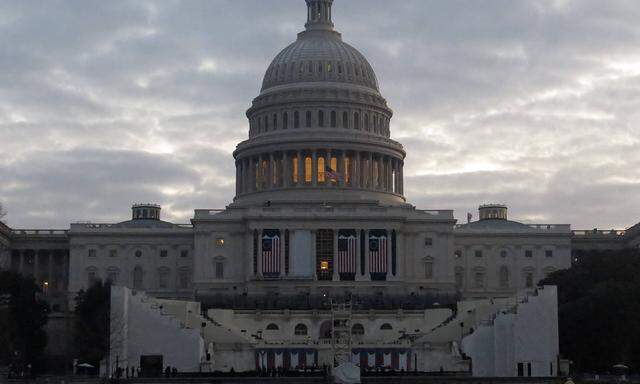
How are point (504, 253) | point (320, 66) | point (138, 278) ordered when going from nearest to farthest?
point (138, 278)
point (504, 253)
point (320, 66)

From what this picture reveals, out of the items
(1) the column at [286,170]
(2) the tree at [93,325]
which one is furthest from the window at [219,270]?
(2) the tree at [93,325]

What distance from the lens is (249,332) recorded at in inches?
5822

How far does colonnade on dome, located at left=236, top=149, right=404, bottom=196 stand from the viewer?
18975 centimetres

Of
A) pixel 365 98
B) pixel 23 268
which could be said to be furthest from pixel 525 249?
pixel 23 268

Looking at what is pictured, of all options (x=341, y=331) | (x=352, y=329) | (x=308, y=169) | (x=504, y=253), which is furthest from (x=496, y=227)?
(x=341, y=331)

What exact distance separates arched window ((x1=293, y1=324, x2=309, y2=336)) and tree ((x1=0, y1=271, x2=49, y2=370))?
25537 millimetres

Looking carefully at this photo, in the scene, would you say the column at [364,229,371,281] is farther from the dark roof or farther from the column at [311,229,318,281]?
the dark roof

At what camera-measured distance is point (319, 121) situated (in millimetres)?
193875

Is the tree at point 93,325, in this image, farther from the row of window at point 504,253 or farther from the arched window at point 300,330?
the row of window at point 504,253

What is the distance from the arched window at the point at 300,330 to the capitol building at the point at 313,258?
Answer: 0.48ft

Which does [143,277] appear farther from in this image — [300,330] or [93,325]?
[93,325]

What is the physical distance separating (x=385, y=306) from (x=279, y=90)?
50.4m

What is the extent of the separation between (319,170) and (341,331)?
52.0 m

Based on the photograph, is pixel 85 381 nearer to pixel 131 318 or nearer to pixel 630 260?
pixel 131 318
